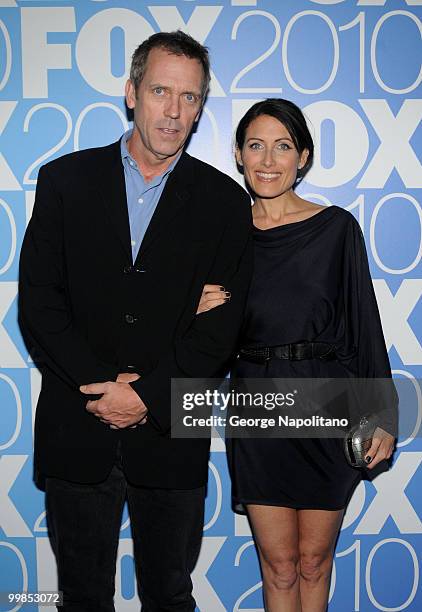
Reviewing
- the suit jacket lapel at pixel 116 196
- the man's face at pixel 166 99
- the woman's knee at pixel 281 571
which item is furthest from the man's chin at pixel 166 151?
the woman's knee at pixel 281 571

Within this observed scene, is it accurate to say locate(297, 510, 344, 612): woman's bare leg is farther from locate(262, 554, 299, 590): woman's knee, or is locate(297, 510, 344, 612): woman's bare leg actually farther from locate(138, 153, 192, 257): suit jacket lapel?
locate(138, 153, 192, 257): suit jacket lapel

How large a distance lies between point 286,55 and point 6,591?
2.61m

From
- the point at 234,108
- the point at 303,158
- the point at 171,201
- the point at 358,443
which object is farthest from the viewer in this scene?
the point at 234,108

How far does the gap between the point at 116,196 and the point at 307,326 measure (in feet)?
2.54

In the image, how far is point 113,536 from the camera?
224 cm

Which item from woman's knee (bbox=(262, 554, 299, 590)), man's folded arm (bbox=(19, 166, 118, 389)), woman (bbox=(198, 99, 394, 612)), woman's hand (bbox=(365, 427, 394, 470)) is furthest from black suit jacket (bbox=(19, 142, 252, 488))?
woman's hand (bbox=(365, 427, 394, 470))

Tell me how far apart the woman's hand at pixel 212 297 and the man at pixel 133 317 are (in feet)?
0.07

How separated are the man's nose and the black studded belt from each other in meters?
0.84

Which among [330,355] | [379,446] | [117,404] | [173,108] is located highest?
[173,108]

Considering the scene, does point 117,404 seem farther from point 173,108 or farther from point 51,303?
point 173,108

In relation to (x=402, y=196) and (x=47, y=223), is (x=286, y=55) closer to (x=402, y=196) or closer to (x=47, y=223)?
(x=402, y=196)

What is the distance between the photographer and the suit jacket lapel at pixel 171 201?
6.86ft

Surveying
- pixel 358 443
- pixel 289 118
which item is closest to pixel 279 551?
pixel 358 443

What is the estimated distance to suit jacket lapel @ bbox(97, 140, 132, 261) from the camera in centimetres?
208
